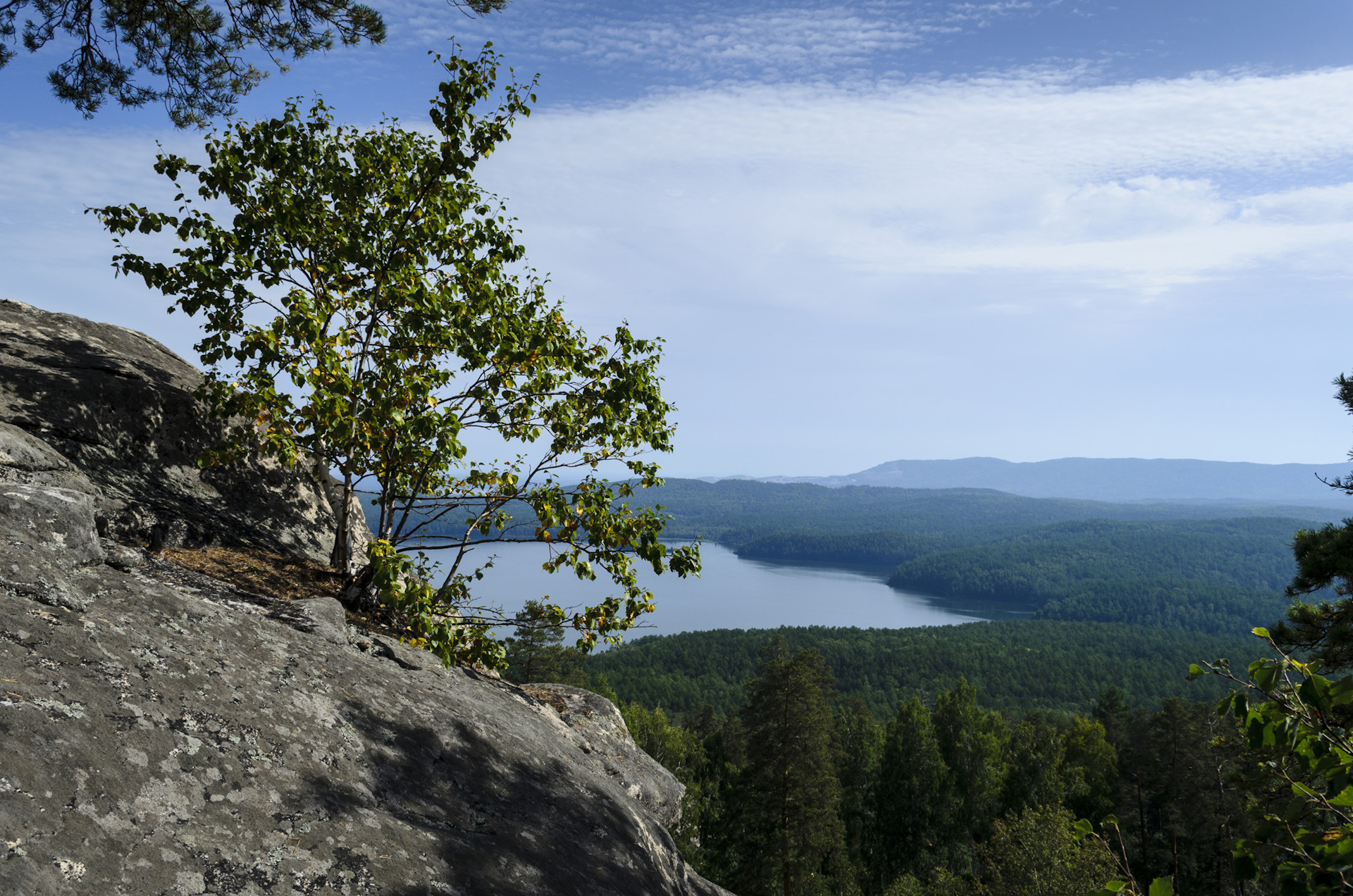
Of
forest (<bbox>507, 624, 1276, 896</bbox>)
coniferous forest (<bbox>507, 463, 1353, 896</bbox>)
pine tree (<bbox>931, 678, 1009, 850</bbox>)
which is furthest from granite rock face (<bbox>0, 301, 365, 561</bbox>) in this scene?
pine tree (<bbox>931, 678, 1009, 850</bbox>)

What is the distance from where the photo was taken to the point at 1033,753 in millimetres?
53344

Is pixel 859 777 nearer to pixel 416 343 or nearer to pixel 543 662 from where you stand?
pixel 543 662

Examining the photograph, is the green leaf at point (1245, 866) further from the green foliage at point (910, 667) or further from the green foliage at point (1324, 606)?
the green foliage at point (910, 667)

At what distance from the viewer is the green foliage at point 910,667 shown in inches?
4016

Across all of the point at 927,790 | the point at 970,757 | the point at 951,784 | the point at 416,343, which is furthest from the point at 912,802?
the point at 416,343

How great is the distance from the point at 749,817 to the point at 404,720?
33974 mm

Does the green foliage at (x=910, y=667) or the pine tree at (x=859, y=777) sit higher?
the pine tree at (x=859, y=777)

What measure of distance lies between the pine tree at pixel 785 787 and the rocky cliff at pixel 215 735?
2842 centimetres

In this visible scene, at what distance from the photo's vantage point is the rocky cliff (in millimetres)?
3221

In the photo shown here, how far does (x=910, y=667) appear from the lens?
114 meters

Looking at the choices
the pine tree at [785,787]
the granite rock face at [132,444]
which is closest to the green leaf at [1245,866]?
the granite rock face at [132,444]

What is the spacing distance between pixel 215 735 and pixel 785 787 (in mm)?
34579

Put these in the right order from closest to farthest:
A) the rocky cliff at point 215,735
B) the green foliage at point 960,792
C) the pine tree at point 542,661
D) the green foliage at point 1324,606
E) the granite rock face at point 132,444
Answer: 1. the rocky cliff at point 215,735
2. the granite rock face at point 132,444
3. the green foliage at point 1324,606
4. the green foliage at point 960,792
5. the pine tree at point 542,661

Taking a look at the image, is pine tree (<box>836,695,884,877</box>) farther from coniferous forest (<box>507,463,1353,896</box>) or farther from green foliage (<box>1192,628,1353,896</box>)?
green foliage (<box>1192,628,1353,896</box>)
